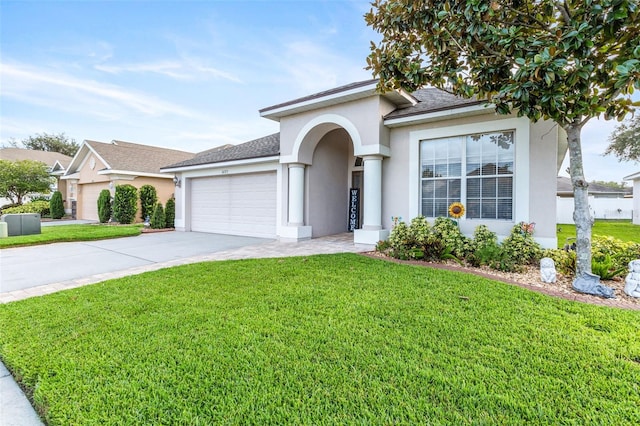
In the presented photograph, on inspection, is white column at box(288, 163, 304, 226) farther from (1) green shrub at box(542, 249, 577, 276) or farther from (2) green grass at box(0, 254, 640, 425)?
(1) green shrub at box(542, 249, 577, 276)

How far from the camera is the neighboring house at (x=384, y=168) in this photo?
7.39m

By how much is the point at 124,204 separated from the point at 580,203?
67.5 ft

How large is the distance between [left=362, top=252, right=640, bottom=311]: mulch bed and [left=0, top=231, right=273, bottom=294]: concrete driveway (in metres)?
6.66

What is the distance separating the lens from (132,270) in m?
6.88

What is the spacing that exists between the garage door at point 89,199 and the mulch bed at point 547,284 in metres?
22.8

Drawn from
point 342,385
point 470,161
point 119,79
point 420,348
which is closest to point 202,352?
point 342,385

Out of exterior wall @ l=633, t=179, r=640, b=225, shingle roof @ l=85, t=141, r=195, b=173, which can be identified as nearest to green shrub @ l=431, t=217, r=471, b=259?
shingle roof @ l=85, t=141, r=195, b=173

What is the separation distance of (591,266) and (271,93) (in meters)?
15.8

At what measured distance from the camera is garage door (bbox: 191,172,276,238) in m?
12.4

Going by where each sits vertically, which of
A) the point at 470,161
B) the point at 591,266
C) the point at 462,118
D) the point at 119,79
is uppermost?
the point at 119,79

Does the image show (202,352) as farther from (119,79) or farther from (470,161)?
(119,79)

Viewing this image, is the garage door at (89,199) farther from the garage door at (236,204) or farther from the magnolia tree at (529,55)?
the magnolia tree at (529,55)

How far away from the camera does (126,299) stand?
4664 millimetres

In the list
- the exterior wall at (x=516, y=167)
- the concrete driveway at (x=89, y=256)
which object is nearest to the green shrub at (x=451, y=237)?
the exterior wall at (x=516, y=167)
